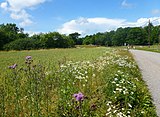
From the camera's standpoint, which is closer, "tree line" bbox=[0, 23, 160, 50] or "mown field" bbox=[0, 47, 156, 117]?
"mown field" bbox=[0, 47, 156, 117]

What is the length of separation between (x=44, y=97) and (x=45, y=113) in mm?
1076

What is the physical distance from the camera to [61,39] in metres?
91.9

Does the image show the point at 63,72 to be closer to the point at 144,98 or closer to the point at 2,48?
the point at 144,98

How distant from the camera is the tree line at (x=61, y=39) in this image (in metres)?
75.4

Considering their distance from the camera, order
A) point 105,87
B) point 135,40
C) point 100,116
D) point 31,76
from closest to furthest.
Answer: point 100,116, point 31,76, point 105,87, point 135,40

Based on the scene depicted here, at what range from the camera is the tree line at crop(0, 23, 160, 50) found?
75438 millimetres

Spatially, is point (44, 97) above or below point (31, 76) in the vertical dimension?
below

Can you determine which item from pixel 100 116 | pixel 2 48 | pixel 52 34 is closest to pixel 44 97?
pixel 100 116

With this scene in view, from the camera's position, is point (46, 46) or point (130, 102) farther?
point (46, 46)

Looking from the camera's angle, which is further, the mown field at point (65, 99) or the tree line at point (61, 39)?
the tree line at point (61, 39)

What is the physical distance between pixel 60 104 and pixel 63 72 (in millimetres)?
3454

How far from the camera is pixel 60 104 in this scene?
20.9 feet

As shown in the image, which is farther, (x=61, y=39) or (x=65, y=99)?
(x=61, y=39)

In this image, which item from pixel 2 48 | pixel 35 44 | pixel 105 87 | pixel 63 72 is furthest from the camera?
pixel 35 44
